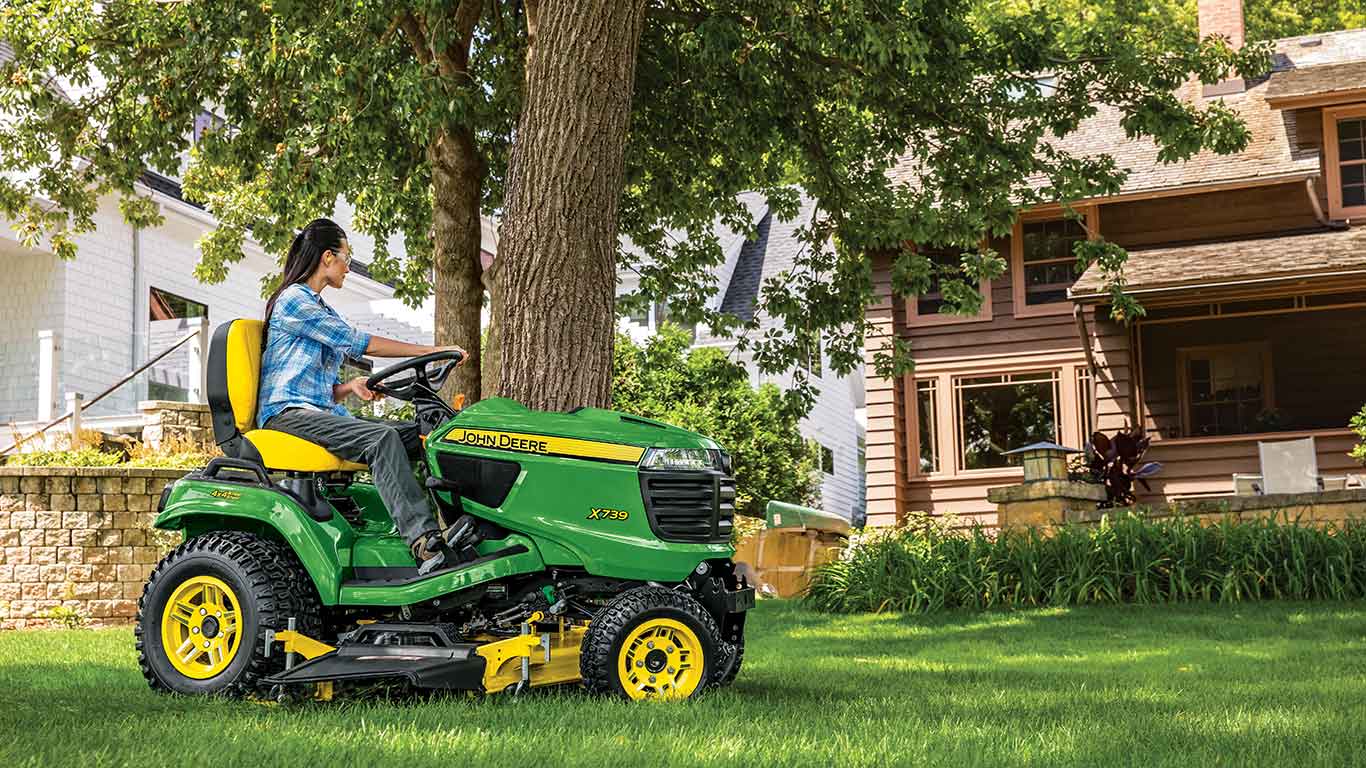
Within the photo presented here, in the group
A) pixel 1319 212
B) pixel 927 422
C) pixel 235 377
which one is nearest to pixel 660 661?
pixel 235 377

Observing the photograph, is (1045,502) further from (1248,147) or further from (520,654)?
(1248,147)

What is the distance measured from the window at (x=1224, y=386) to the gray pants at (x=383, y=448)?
16.8m

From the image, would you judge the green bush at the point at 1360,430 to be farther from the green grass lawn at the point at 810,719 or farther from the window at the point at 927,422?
the green grass lawn at the point at 810,719

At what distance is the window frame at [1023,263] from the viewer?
2006cm

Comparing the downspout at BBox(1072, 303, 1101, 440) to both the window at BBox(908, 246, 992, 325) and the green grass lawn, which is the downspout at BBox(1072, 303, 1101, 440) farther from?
the green grass lawn

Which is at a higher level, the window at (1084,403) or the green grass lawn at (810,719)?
the window at (1084,403)

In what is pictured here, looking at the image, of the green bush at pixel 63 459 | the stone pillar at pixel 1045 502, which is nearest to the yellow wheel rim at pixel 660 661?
the stone pillar at pixel 1045 502

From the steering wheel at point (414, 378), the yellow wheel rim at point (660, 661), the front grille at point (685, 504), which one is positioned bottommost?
the yellow wheel rim at point (660, 661)

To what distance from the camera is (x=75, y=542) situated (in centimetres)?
1396

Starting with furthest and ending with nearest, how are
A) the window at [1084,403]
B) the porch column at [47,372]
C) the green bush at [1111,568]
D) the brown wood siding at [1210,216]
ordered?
the window at [1084,403] < the brown wood siding at [1210,216] < the porch column at [47,372] < the green bush at [1111,568]

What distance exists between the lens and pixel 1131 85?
38.8ft

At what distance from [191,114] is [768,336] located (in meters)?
5.44

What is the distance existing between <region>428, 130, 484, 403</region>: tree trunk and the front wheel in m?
6.30

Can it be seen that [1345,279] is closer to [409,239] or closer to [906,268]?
[906,268]
